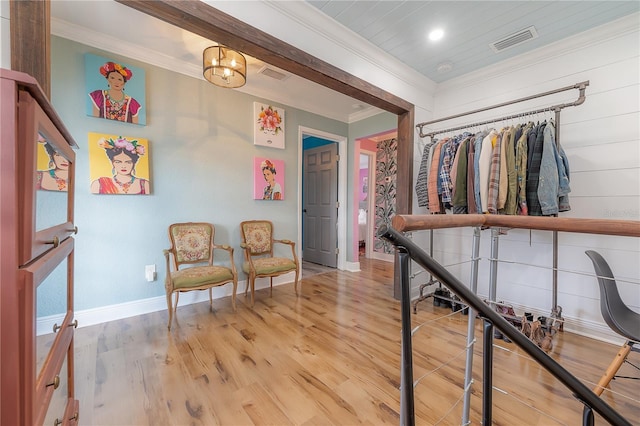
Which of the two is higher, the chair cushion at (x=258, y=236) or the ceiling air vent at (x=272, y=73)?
the ceiling air vent at (x=272, y=73)

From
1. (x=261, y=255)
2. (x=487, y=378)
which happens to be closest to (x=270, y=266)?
(x=261, y=255)

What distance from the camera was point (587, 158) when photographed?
2.18 meters

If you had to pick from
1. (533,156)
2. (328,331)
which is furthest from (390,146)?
(328,331)

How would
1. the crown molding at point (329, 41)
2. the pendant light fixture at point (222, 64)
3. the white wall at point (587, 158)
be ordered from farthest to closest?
the pendant light fixture at point (222, 64), the white wall at point (587, 158), the crown molding at point (329, 41)

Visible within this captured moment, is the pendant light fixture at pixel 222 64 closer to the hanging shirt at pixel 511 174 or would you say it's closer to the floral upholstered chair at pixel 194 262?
the floral upholstered chair at pixel 194 262

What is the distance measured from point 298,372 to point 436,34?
291cm

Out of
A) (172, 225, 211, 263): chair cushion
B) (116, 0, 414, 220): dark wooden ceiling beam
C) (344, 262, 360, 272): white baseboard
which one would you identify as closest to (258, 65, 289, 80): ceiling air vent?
(116, 0, 414, 220): dark wooden ceiling beam

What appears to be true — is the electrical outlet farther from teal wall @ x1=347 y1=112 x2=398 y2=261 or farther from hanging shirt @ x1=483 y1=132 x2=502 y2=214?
hanging shirt @ x1=483 y1=132 x2=502 y2=214

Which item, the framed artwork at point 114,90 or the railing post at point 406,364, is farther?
the framed artwork at point 114,90

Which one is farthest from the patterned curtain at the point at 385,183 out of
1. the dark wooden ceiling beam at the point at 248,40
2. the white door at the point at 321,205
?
the dark wooden ceiling beam at the point at 248,40

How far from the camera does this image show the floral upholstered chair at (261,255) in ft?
9.03

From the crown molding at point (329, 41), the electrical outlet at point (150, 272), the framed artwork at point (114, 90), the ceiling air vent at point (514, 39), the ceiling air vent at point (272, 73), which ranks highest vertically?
the ceiling air vent at point (514, 39)

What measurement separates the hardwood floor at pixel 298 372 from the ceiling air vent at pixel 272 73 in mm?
2564

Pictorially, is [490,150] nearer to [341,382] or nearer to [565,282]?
[565,282]
